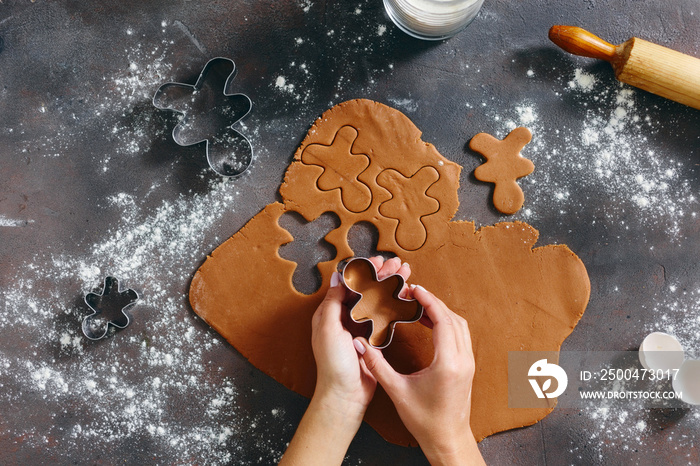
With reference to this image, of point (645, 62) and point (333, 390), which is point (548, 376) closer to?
point (333, 390)

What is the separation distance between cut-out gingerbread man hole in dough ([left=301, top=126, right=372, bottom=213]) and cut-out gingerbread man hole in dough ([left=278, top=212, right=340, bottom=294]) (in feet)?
0.30

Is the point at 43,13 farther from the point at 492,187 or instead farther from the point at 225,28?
the point at 492,187

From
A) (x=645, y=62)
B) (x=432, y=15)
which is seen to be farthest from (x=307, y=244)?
(x=645, y=62)

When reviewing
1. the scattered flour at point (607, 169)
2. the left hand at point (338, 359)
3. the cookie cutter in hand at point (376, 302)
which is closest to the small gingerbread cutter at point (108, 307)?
the left hand at point (338, 359)

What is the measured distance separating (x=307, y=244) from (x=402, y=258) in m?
0.33

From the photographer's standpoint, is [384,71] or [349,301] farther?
[384,71]

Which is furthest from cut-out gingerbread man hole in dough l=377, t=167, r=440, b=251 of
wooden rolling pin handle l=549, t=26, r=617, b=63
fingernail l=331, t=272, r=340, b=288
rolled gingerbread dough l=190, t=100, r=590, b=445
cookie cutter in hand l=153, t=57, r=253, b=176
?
wooden rolling pin handle l=549, t=26, r=617, b=63

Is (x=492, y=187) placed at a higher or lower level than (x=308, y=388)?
higher

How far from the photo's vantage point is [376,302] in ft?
4.60

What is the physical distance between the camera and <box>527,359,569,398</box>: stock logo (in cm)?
152

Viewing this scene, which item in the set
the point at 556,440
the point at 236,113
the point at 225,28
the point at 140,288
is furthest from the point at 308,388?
the point at 225,28

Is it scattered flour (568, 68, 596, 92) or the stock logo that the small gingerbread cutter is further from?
scattered flour (568, 68, 596, 92)

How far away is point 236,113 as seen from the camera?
158cm

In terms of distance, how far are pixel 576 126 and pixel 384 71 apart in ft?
2.30
